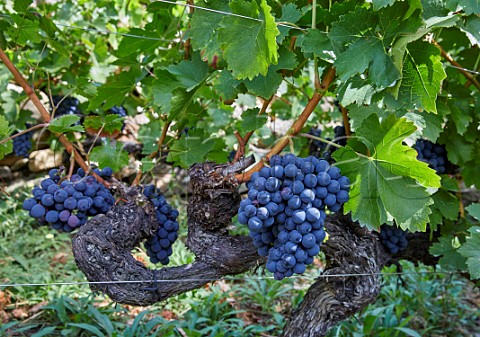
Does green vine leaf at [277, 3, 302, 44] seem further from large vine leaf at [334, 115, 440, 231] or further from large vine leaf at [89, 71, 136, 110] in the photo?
large vine leaf at [89, 71, 136, 110]

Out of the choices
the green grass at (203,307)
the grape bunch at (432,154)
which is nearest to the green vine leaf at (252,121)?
the grape bunch at (432,154)

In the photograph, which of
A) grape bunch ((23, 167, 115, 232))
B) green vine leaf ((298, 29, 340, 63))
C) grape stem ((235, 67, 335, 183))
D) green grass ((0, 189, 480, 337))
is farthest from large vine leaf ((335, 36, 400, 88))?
green grass ((0, 189, 480, 337))

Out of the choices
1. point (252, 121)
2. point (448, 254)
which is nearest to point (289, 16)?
point (252, 121)

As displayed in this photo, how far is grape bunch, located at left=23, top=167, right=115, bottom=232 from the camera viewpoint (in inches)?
73.8

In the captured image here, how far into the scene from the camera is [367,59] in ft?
5.12

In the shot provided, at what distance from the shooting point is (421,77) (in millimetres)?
1602

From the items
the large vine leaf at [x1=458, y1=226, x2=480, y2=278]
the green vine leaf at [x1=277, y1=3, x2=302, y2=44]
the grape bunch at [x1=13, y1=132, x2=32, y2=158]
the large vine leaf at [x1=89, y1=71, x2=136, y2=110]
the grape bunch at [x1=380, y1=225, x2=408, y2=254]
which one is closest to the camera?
the green vine leaf at [x1=277, y1=3, x2=302, y2=44]

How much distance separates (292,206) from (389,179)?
342mm

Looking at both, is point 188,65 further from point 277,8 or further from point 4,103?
point 4,103

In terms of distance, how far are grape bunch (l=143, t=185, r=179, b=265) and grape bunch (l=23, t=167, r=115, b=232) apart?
0.22 m

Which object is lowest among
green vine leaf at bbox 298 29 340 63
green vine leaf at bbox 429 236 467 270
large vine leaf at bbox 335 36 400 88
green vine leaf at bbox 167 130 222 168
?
green vine leaf at bbox 429 236 467 270

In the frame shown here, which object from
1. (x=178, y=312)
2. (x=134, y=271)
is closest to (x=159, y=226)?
Result: (x=134, y=271)

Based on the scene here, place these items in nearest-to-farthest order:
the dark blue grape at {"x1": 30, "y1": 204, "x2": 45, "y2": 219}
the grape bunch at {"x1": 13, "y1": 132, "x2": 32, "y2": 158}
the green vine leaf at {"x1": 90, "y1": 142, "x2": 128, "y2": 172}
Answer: the dark blue grape at {"x1": 30, "y1": 204, "x2": 45, "y2": 219}
the green vine leaf at {"x1": 90, "y1": 142, "x2": 128, "y2": 172}
the grape bunch at {"x1": 13, "y1": 132, "x2": 32, "y2": 158}

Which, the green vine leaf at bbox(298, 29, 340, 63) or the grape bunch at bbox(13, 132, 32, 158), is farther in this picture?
the grape bunch at bbox(13, 132, 32, 158)
